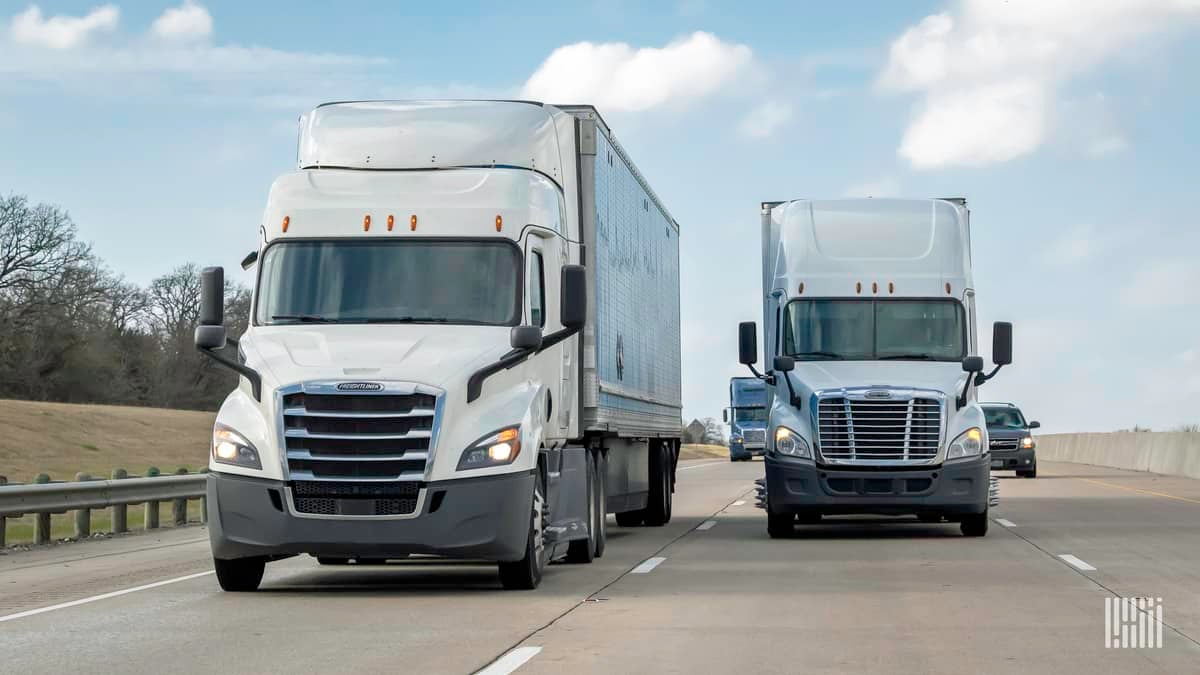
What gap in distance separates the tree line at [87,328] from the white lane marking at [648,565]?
48152 millimetres

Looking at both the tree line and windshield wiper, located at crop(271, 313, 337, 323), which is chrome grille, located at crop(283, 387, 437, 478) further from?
the tree line

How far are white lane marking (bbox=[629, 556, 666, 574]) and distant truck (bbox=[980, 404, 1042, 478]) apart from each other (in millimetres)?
25478

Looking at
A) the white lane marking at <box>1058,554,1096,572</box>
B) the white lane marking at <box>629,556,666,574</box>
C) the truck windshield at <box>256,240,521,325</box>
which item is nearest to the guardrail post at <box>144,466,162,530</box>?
the white lane marking at <box>629,556,666,574</box>

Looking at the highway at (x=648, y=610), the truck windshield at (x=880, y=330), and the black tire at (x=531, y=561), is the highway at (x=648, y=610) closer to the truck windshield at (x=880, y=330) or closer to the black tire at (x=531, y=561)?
the black tire at (x=531, y=561)

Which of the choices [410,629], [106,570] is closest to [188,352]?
[106,570]

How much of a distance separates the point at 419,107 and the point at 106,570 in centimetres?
490

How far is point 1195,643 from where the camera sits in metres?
9.84

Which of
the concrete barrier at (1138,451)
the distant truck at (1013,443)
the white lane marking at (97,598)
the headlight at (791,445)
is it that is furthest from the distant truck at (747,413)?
the white lane marking at (97,598)

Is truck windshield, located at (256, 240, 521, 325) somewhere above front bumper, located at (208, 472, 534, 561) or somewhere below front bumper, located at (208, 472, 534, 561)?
above

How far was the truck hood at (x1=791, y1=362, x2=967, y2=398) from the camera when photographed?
1922 centimetres

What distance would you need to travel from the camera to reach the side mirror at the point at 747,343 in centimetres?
2002

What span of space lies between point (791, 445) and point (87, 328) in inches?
2391

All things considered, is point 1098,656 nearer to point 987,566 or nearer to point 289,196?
point 987,566

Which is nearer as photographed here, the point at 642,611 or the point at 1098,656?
the point at 1098,656
